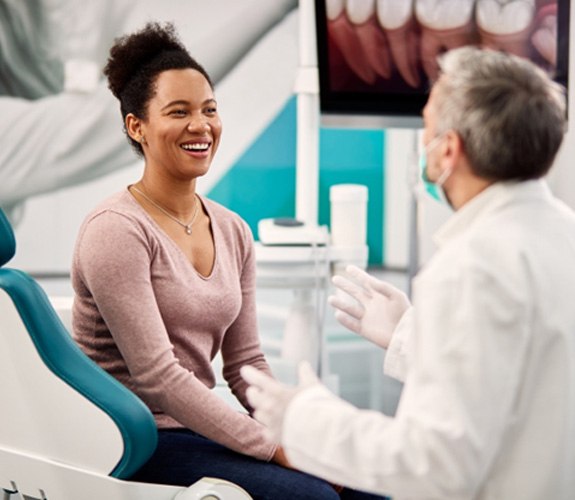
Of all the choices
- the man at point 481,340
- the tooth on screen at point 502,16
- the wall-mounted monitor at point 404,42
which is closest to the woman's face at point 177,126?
the man at point 481,340

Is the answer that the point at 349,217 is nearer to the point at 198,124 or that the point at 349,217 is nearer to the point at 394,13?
the point at 394,13

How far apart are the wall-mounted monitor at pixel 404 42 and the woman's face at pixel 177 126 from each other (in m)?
1.11

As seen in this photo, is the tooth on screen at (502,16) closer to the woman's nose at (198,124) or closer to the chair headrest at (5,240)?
the woman's nose at (198,124)

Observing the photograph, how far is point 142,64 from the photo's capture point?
1.84m

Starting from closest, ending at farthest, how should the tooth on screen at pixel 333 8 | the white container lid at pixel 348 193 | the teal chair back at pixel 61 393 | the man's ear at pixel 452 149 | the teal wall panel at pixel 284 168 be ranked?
1. the man's ear at pixel 452 149
2. the teal chair back at pixel 61 393
3. the tooth on screen at pixel 333 8
4. the white container lid at pixel 348 193
5. the teal wall panel at pixel 284 168

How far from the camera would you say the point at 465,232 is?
117 centimetres

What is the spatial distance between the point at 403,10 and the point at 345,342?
170 centimetres

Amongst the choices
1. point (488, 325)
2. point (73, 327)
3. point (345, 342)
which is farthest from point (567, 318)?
point (345, 342)

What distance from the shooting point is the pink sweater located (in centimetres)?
159

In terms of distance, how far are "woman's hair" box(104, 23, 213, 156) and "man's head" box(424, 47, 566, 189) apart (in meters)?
0.76

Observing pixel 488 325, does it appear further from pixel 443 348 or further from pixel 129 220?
pixel 129 220

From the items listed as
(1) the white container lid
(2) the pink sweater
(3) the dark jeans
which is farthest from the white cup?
(3) the dark jeans

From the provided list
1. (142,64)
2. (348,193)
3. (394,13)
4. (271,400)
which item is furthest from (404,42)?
(271,400)

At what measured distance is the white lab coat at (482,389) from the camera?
1.06 m
